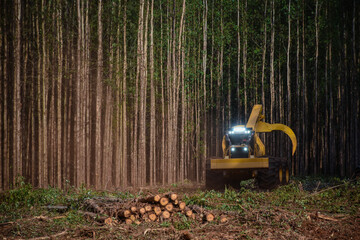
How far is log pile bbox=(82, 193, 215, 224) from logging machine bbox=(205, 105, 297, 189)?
417 cm

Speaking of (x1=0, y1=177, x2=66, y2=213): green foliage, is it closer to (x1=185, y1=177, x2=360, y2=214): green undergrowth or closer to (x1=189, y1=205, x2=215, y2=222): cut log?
(x1=185, y1=177, x2=360, y2=214): green undergrowth

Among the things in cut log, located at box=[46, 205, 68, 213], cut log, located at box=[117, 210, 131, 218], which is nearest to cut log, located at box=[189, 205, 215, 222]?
cut log, located at box=[117, 210, 131, 218]

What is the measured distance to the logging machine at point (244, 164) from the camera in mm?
12695

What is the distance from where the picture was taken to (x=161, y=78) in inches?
776

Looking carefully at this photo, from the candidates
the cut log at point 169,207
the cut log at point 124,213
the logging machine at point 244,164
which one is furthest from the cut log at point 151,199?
the logging machine at point 244,164

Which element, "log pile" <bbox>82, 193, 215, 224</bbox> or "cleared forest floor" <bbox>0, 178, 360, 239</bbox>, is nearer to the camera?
"cleared forest floor" <bbox>0, 178, 360, 239</bbox>

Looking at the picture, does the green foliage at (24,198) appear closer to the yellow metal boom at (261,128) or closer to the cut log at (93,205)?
the cut log at (93,205)

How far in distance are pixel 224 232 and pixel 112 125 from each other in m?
12.4

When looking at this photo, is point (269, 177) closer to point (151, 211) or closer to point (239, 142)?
point (239, 142)

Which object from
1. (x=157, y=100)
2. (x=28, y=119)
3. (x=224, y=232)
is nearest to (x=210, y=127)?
(x=157, y=100)

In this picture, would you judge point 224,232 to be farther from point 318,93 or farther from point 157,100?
point 318,93

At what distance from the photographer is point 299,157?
22.1 meters

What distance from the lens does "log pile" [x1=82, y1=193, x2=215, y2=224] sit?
8.25 m

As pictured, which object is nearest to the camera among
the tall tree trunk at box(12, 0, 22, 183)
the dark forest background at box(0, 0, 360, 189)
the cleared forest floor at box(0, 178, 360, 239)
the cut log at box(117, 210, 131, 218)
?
the cleared forest floor at box(0, 178, 360, 239)
